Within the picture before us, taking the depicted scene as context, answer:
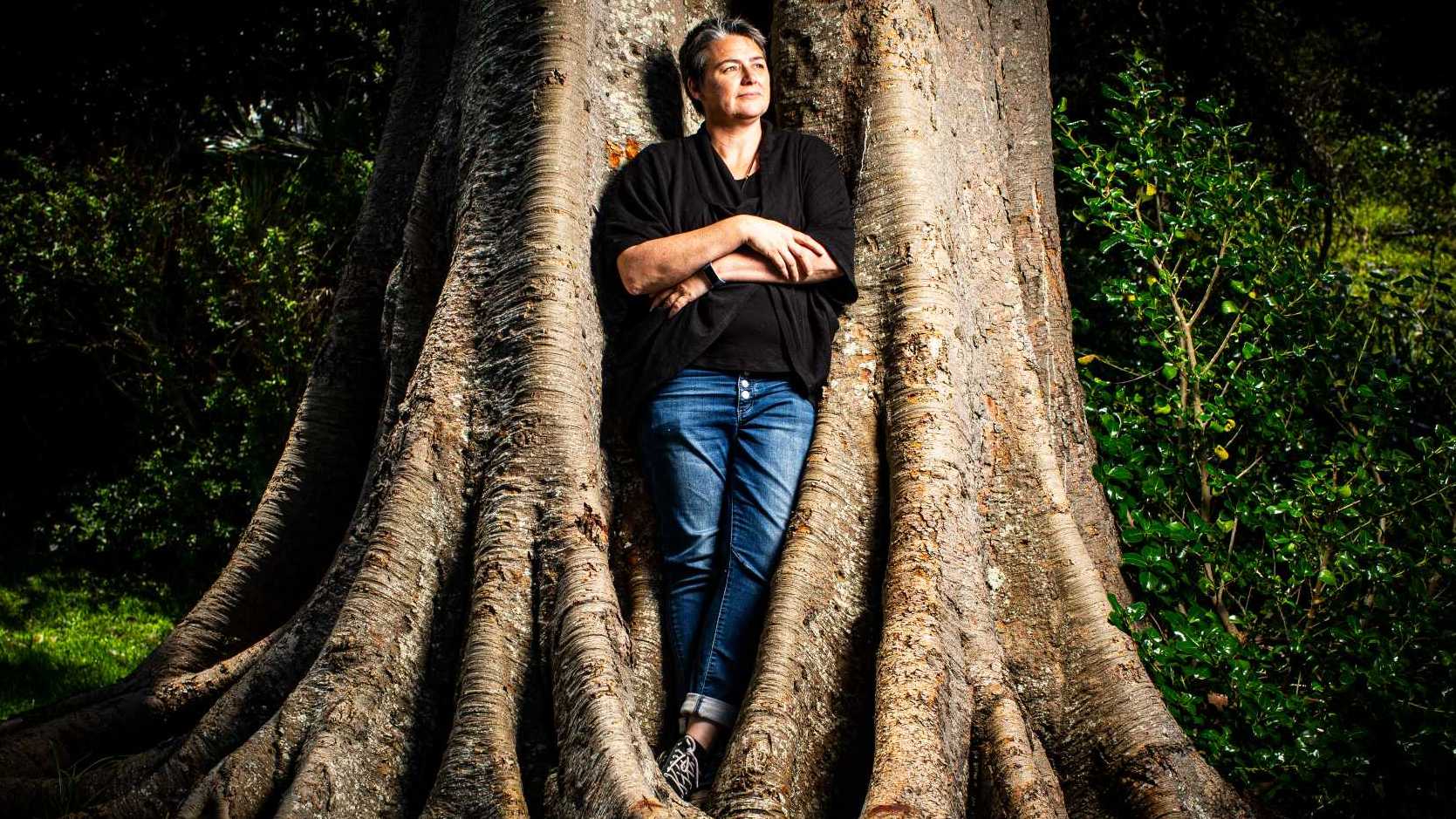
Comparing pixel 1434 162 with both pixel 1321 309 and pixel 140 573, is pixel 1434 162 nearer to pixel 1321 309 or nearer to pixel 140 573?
pixel 1321 309

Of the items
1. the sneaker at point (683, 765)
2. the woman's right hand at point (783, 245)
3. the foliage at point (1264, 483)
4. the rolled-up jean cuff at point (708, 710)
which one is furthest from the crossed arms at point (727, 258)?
the foliage at point (1264, 483)

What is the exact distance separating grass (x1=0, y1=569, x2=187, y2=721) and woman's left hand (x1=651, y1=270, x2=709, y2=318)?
4.16 meters

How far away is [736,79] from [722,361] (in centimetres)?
99

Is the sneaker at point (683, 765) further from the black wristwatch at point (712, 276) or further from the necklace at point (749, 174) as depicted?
the necklace at point (749, 174)

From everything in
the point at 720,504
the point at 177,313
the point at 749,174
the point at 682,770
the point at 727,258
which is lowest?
the point at 682,770

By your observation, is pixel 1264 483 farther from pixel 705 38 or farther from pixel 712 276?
pixel 705 38

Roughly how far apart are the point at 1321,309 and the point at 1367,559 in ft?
4.53

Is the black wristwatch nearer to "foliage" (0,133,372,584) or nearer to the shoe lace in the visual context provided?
the shoe lace

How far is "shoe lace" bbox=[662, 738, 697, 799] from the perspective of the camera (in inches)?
127

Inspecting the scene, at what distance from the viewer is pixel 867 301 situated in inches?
148

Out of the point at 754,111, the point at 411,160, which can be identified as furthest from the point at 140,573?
the point at 754,111

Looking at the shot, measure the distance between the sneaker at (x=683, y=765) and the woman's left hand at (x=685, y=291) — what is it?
134 centimetres

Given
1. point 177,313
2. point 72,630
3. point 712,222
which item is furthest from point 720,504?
point 177,313

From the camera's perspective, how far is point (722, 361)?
134 inches
